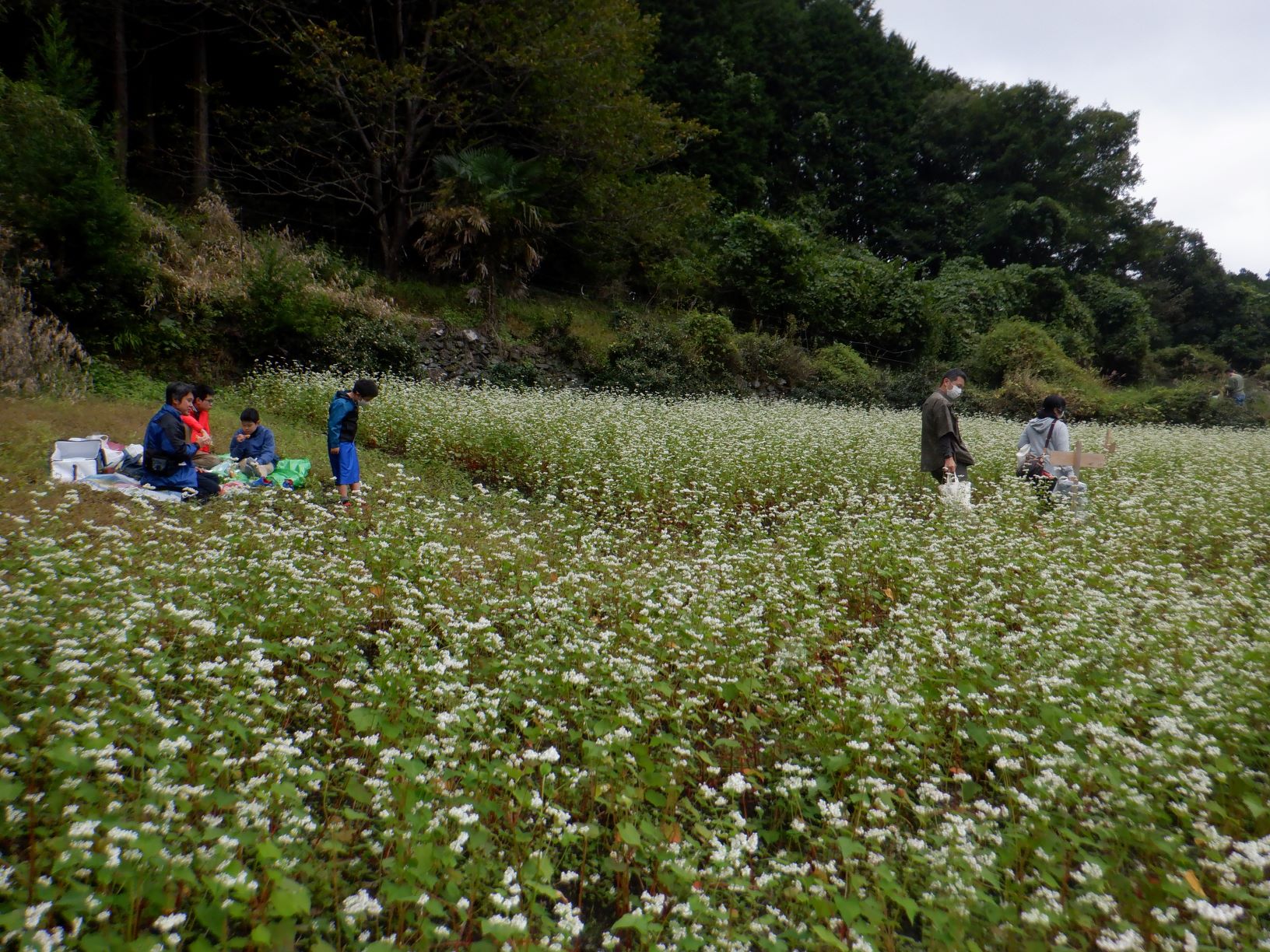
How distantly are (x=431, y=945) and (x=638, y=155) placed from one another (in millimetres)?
20304

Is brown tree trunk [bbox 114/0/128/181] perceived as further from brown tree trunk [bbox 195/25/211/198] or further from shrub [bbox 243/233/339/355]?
shrub [bbox 243/233/339/355]

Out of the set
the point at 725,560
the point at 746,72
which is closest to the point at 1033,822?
the point at 725,560

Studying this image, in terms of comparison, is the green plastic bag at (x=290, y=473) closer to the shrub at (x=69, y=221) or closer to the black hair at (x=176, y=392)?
the black hair at (x=176, y=392)

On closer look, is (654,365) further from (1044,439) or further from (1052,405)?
(1052,405)

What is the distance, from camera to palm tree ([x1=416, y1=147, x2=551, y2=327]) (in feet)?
58.5

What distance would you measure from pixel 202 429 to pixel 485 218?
11024mm

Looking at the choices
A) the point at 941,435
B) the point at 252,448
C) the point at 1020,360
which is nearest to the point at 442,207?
the point at 252,448

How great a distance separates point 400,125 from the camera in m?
18.8

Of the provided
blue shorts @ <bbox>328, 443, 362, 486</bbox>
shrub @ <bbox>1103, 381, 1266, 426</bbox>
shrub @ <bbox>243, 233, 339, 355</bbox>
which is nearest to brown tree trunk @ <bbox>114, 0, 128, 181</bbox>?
shrub @ <bbox>243, 233, 339, 355</bbox>

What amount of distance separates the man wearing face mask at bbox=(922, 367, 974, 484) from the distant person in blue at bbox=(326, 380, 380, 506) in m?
5.55

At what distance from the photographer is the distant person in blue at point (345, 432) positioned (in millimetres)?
7293

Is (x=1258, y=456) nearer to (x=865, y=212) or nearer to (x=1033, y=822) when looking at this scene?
(x=1033, y=822)

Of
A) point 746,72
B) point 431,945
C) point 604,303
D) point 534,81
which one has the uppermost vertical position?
point 746,72

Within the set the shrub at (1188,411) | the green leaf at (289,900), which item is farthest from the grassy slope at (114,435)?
the shrub at (1188,411)
